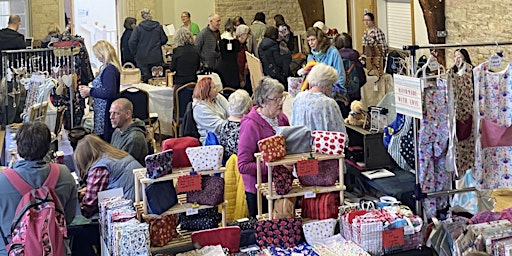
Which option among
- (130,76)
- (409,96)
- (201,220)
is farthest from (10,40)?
(409,96)

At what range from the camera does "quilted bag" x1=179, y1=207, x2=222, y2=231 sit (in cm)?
417

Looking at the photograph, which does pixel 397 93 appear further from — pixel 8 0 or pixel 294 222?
pixel 8 0

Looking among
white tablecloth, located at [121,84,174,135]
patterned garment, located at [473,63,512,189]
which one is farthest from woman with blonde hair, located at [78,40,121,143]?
patterned garment, located at [473,63,512,189]

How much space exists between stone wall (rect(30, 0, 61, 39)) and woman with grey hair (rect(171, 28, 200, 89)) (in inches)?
218

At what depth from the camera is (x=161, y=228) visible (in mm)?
4004

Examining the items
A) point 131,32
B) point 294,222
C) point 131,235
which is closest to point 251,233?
point 294,222

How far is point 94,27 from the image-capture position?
14.8m

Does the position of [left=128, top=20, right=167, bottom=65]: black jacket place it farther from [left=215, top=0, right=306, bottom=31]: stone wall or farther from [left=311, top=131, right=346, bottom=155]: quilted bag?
[left=311, top=131, right=346, bottom=155]: quilted bag

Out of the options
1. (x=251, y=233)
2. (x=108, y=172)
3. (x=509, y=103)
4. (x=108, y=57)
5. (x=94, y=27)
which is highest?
(x=94, y=27)

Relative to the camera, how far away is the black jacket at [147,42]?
1124cm

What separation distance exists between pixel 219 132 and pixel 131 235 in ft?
8.46

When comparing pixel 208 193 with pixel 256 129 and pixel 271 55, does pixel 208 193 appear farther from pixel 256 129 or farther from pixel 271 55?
pixel 271 55

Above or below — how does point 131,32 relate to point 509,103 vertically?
above

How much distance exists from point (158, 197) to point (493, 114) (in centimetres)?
223
